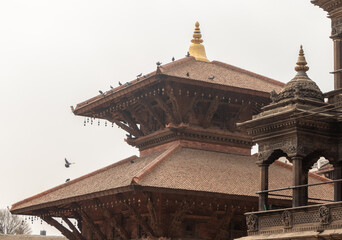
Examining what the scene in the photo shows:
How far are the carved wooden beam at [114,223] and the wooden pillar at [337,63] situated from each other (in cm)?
1143

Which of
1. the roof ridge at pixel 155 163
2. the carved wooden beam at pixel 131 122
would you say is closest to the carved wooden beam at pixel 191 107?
the roof ridge at pixel 155 163

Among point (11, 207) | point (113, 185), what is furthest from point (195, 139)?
point (11, 207)

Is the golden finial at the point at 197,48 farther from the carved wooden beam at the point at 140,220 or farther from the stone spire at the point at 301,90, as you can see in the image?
the stone spire at the point at 301,90

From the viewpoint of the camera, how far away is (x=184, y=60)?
3747 cm

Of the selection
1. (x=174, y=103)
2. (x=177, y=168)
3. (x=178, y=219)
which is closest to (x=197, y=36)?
(x=174, y=103)

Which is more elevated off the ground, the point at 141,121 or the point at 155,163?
the point at 141,121

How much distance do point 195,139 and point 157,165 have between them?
3.58 m

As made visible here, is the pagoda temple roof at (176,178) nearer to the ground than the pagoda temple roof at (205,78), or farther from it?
nearer to the ground

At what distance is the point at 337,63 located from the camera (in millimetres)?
27938

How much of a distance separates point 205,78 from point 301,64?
29.2 ft

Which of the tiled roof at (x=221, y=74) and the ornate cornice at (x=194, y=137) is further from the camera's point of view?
the ornate cornice at (x=194, y=137)

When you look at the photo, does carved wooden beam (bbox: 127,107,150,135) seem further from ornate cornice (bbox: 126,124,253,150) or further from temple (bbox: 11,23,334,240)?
ornate cornice (bbox: 126,124,253,150)

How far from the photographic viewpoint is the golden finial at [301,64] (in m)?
27.3

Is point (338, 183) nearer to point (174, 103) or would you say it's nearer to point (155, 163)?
point (155, 163)
